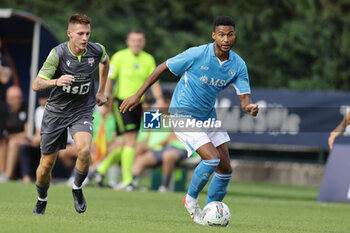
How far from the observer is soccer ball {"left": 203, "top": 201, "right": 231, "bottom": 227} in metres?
8.25

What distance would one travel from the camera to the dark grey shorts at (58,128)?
28.3ft

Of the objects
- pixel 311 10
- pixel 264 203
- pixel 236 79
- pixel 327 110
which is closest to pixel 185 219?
pixel 236 79

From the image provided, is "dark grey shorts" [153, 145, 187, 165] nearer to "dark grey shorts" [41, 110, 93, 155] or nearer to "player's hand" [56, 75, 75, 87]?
"dark grey shorts" [41, 110, 93, 155]

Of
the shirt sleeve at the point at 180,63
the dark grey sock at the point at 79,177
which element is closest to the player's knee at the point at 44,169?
the dark grey sock at the point at 79,177

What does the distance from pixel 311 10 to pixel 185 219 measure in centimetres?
1071

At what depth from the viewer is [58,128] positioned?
8.66 m

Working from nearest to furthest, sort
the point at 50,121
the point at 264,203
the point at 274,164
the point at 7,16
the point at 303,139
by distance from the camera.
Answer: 1. the point at 50,121
2. the point at 264,203
3. the point at 7,16
4. the point at 303,139
5. the point at 274,164

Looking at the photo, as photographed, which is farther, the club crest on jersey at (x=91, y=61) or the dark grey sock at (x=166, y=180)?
the dark grey sock at (x=166, y=180)

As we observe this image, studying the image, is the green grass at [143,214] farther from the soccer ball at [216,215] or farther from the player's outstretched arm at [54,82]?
the player's outstretched arm at [54,82]

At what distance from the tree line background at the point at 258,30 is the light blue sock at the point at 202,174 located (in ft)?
30.8

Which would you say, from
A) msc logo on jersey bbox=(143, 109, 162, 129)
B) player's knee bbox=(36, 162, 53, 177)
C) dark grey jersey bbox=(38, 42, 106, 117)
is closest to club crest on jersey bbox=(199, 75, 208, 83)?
msc logo on jersey bbox=(143, 109, 162, 129)

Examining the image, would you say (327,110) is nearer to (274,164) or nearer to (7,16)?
(274,164)

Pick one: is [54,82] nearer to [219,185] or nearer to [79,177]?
[79,177]

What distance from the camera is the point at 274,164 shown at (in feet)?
61.2
